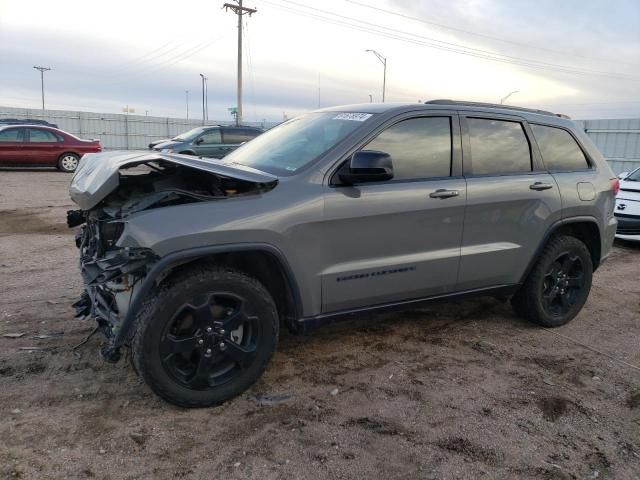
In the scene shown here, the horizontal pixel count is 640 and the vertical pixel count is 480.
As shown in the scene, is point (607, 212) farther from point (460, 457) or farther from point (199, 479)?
point (199, 479)

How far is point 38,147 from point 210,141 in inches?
220

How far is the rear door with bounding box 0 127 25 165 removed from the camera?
51.4ft

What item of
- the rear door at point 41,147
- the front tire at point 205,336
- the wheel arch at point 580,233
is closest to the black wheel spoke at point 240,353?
the front tire at point 205,336

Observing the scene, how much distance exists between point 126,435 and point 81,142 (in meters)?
16.3

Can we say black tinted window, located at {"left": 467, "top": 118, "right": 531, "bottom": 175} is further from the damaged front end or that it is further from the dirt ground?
the damaged front end

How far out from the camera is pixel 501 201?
4.04 metres

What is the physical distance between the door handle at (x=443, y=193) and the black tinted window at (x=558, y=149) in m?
1.16

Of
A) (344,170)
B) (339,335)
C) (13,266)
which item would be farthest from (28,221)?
(344,170)

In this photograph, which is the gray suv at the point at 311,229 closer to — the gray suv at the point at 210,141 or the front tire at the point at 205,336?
the front tire at the point at 205,336

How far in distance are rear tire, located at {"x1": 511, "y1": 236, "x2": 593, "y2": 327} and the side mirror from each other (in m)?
1.90

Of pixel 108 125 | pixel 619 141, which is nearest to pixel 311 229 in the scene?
pixel 619 141

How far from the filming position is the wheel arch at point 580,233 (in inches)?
172

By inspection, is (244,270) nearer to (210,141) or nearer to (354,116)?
(354,116)

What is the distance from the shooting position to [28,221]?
8.48 meters
